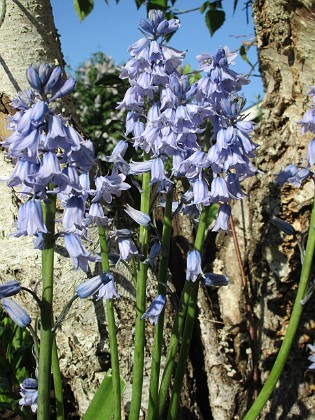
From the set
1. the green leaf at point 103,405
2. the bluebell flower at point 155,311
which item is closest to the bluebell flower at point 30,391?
the green leaf at point 103,405

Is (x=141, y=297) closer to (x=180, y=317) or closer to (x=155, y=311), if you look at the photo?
(x=155, y=311)

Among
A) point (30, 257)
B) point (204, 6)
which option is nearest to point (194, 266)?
point (30, 257)

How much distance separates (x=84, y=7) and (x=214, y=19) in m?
0.78

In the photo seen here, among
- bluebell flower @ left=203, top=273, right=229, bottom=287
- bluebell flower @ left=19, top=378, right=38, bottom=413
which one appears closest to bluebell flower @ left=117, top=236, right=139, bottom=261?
bluebell flower @ left=203, top=273, right=229, bottom=287

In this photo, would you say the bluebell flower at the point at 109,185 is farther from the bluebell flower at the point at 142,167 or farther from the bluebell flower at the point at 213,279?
the bluebell flower at the point at 213,279

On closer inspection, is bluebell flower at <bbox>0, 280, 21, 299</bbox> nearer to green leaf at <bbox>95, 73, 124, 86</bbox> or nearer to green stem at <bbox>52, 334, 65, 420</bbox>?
green stem at <bbox>52, 334, 65, 420</bbox>

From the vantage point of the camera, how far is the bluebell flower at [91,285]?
1525 mm

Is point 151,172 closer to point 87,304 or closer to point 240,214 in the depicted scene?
point 87,304

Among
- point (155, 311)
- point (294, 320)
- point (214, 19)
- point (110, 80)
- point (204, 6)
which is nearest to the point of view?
point (155, 311)

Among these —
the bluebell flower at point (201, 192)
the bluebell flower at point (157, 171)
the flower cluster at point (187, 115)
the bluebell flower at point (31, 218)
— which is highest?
the flower cluster at point (187, 115)

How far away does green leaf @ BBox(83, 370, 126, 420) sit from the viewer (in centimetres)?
193

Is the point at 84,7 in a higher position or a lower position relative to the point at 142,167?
higher

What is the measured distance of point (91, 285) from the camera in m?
1.55

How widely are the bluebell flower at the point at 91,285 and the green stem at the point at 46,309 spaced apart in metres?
0.09
